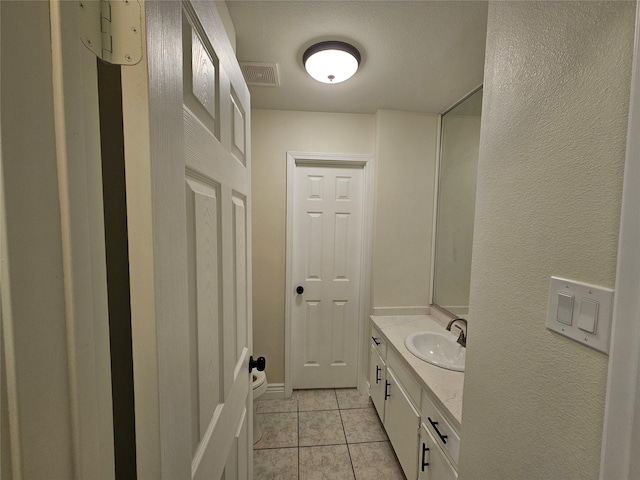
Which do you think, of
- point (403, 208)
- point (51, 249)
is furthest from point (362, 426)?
point (51, 249)

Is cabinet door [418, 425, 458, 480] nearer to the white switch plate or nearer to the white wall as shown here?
the white switch plate

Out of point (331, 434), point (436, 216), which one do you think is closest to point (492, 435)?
point (331, 434)

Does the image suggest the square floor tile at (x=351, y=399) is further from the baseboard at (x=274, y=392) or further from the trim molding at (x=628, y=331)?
the trim molding at (x=628, y=331)

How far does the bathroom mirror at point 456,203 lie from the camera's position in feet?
5.57

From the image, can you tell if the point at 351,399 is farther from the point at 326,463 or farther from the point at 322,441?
the point at 326,463

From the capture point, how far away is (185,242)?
486mm

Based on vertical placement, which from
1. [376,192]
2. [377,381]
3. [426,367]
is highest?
[376,192]

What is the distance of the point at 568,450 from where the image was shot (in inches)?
21.3

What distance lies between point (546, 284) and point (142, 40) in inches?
34.8

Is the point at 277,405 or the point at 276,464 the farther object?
the point at 277,405

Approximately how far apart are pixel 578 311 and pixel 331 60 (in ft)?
4.70

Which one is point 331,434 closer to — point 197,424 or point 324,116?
point 197,424

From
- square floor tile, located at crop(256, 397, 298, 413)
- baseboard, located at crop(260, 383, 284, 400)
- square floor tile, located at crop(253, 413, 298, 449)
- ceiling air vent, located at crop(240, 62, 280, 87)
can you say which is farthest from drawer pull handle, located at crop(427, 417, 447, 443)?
ceiling air vent, located at crop(240, 62, 280, 87)

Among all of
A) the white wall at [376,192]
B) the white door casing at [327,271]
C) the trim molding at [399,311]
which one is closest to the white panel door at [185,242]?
the white wall at [376,192]
